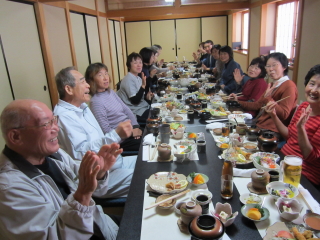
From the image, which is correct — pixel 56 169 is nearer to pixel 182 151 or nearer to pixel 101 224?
pixel 101 224

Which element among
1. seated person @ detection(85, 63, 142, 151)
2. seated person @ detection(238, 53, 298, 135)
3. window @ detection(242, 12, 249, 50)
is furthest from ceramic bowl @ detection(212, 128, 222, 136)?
window @ detection(242, 12, 249, 50)

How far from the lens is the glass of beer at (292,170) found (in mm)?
1170

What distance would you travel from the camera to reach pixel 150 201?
117cm

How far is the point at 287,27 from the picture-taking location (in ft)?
17.4

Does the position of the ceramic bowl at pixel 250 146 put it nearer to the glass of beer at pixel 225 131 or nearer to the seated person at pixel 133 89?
the glass of beer at pixel 225 131

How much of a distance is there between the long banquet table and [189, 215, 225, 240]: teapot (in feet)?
0.43

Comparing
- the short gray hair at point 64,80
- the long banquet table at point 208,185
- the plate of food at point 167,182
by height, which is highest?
the short gray hair at point 64,80

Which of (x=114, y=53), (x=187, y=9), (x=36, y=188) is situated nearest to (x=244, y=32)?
(x=187, y=9)

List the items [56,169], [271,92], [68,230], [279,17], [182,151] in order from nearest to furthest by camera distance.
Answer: [68,230]
[56,169]
[182,151]
[271,92]
[279,17]

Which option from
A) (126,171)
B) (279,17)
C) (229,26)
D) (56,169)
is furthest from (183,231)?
(229,26)

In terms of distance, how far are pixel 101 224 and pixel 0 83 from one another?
82.8 inches

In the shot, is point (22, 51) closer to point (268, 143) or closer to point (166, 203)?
point (166, 203)

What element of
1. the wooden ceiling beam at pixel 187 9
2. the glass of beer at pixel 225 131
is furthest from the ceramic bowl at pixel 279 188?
the wooden ceiling beam at pixel 187 9

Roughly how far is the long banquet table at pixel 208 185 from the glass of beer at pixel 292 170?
0.31 ft
